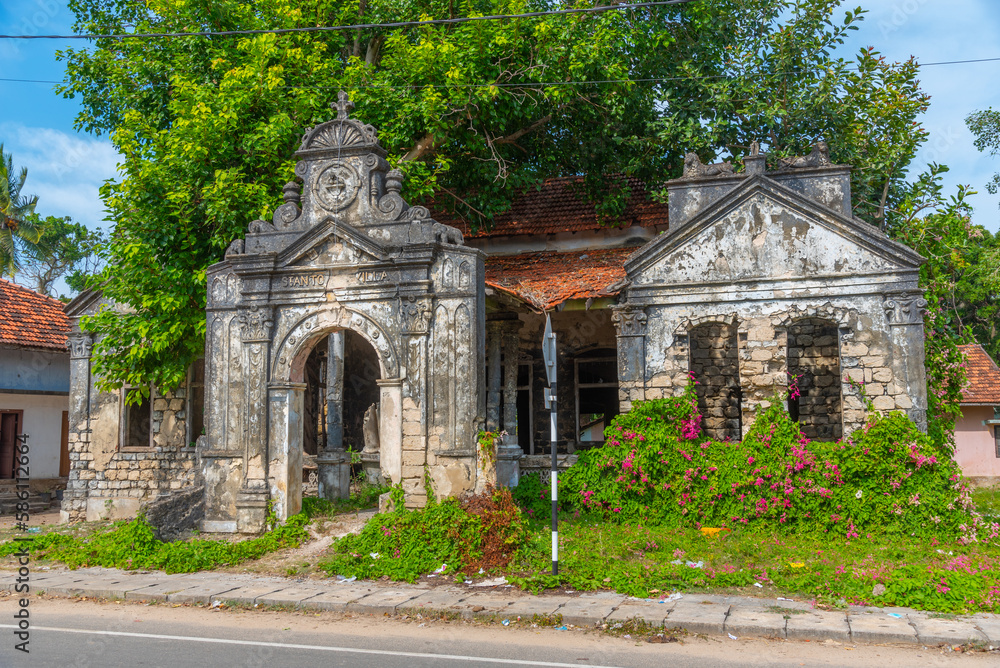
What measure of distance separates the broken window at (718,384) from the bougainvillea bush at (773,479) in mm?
3847

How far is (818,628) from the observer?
23.0 feet

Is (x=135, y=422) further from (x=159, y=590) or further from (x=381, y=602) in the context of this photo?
(x=381, y=602)

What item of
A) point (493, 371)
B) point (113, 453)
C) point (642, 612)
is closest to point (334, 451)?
point (493, 371)

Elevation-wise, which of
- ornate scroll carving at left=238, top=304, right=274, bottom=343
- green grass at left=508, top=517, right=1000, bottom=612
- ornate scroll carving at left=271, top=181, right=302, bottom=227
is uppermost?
ornate scroll carving at left=271, top=181, right=302, bottom=227

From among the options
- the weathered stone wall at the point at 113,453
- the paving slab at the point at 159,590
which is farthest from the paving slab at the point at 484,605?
the weathered stone wall at the point at 113,453

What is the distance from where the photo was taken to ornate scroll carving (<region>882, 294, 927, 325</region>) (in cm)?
1169

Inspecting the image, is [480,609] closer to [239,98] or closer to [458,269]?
[458,269]

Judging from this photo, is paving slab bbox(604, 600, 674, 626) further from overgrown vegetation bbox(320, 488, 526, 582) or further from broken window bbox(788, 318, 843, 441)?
broken window bbox(788, 318, 843, 441)

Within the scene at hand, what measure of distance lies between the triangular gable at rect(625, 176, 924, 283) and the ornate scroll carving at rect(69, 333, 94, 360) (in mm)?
11444

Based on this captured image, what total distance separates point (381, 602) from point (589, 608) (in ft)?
7.24

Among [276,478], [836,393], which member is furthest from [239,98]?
[836,393]

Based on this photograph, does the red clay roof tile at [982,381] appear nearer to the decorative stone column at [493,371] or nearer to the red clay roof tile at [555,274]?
the red clay roof tile at [555,274]

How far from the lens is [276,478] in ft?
37.8

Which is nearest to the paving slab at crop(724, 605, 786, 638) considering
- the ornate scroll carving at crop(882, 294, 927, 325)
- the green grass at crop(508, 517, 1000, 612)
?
the green grass at crop(508, 517, 1000, 612)
